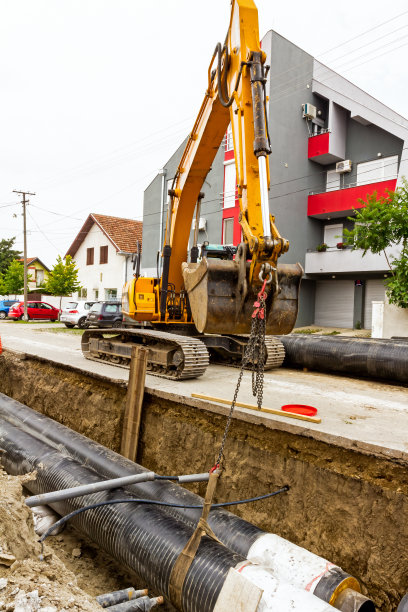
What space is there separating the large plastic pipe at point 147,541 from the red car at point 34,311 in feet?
81.9

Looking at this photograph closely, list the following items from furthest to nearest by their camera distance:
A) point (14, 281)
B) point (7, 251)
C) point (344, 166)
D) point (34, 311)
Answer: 1. point (7, 251)
2. point (14, 281)
3. point (34, 311)
4. point (344, 166)

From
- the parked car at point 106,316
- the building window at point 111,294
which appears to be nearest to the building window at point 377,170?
the parked car at point 106,316

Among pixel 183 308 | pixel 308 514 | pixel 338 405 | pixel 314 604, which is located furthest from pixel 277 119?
pixel 314 604

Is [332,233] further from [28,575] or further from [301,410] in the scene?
[28,575]

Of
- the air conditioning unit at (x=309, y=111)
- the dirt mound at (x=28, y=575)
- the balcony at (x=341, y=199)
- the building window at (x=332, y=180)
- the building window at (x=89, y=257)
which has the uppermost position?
the air conditioning unit at (x=309, y=111)

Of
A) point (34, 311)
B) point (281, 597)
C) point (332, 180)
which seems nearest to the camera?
point (281, 597)

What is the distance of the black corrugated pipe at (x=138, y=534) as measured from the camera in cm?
300

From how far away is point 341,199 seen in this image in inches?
803

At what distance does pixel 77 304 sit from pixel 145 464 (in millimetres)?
16691

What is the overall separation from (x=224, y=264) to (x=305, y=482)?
2.35 m

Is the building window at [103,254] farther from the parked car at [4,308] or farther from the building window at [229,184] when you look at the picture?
the building window at [229,184]

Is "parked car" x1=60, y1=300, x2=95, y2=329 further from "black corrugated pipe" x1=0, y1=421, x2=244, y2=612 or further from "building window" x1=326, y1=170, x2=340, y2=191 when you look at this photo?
"black corrugated pipe" x1=0, y1=421, x2=244, y2=612

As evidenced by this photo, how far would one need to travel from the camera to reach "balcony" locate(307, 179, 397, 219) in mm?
19109

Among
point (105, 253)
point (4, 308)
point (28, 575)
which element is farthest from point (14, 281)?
point (28, 575)
